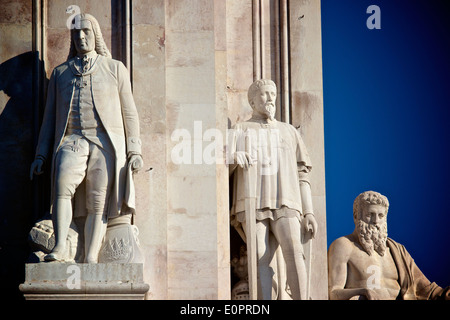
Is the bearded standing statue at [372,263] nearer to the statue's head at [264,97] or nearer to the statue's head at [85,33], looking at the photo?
the statue's head at [264,97]

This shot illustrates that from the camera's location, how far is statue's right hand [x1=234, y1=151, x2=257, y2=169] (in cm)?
2136

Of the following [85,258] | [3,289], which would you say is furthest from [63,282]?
[3,289]

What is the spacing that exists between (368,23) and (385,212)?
342cm

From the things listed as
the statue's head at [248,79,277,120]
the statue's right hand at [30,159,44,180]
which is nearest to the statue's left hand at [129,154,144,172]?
the statue's right hand at [30,159,44,180]

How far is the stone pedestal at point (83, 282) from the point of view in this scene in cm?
1914

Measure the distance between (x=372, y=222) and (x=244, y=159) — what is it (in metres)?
2.47

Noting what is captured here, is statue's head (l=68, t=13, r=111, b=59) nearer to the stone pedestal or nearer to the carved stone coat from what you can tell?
the carved stone coat

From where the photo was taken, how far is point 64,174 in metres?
19.8

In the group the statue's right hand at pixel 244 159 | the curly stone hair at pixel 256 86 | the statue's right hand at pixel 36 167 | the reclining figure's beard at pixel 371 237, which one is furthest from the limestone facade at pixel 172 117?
the statue's right hand at pixel 36 167

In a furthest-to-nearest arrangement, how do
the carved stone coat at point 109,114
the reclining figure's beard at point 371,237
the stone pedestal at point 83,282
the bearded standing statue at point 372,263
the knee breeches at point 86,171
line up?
the reclining figure's beard at point 371,237 → the bearded standing statue at point 372,263 → the carved stone coat at point 109,114 → the knee breeches at point 86,171 → the stone pedestal at point 83,282

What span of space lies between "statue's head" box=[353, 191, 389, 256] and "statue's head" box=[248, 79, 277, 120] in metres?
2.09

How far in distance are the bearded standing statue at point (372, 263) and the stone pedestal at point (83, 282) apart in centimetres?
414

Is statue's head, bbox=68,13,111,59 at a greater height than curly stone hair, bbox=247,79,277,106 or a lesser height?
greater

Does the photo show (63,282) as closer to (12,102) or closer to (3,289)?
(3,289)
